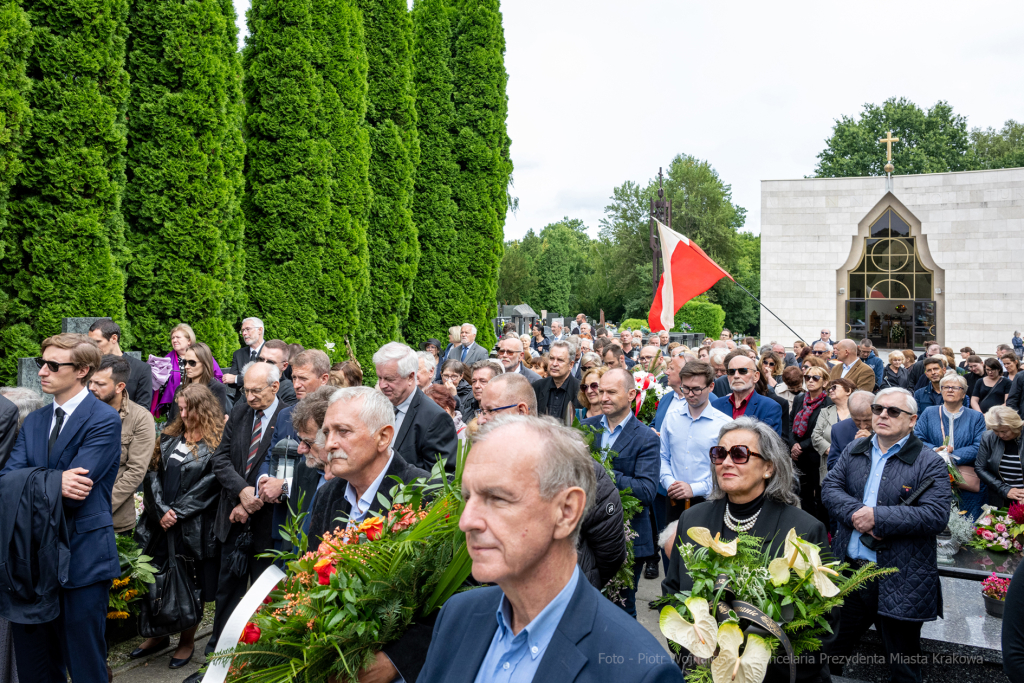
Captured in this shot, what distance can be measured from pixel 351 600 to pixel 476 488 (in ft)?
2.57

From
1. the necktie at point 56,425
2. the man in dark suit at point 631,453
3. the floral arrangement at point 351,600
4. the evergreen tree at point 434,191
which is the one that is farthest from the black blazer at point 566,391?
the evergreen tree at point 434,191

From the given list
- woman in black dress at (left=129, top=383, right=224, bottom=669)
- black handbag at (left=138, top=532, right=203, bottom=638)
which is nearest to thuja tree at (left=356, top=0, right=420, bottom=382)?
woman in black dress at (left=129, top=383, right=224, bottom=669)

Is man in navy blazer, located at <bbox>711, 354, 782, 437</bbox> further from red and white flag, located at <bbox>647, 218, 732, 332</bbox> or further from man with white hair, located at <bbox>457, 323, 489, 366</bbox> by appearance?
man with white hair, located at <bbox>457, 323, 489, 366</bbox>

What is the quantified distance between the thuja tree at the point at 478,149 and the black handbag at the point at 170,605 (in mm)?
12810

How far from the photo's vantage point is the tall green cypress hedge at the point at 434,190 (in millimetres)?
17438

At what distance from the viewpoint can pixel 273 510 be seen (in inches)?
201

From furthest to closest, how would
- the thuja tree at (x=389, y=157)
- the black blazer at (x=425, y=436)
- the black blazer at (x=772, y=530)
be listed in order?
the thuja tree at (x=389, y=157) → the black blazer at (x=425, y=436) → the black blazer at (x=772, y=530)

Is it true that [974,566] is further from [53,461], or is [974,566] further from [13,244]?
[13,244]

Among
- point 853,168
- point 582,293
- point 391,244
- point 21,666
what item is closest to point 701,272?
point 391,244

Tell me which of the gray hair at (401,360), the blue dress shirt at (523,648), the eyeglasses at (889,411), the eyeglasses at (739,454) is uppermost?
the gray hair at (401,360)

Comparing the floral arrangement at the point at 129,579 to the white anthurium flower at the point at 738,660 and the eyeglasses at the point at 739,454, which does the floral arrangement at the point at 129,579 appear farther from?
the white anthurium flower at the point at 738,660

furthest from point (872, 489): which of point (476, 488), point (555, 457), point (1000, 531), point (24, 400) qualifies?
point (24, 400)

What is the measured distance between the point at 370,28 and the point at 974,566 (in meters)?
14.2

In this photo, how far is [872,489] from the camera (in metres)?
4.58
